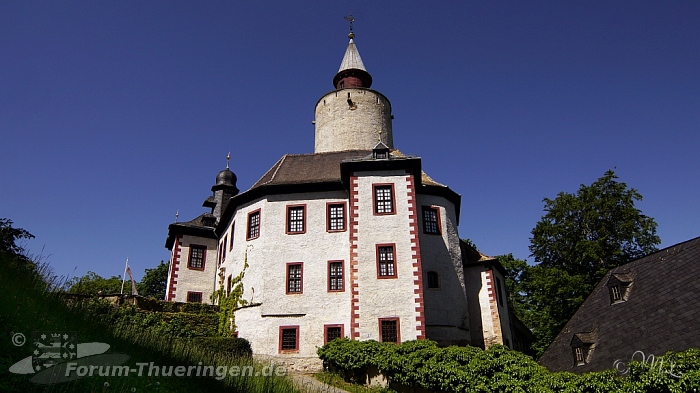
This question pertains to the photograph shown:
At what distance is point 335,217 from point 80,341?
16.2 metres

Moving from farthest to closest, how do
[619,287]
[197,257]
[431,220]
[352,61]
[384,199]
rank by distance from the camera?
[352,61], [197,257], [431,220], [384,199], [619,287]

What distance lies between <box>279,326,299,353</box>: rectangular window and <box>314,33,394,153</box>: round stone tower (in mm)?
16502

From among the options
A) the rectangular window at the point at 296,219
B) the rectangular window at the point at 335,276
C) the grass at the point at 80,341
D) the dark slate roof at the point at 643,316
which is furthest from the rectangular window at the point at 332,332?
the grass at the point at 80,341

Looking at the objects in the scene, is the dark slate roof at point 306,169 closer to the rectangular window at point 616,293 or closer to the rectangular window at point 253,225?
the rectangular window at point 253,225

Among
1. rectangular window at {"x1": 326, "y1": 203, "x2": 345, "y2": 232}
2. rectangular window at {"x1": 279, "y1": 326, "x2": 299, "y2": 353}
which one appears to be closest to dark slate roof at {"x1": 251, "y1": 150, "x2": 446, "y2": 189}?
rectangular window at {"x1": 326, "y1": 203, "x2": 345, "y2": 232}

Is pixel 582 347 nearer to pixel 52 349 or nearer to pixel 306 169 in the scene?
pixel 52 349

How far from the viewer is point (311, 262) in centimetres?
2409

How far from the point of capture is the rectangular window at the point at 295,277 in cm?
2373

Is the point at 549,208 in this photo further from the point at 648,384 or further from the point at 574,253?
the point at 648,384

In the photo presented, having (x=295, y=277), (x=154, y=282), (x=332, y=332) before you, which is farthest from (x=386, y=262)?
(x=154, y=282)

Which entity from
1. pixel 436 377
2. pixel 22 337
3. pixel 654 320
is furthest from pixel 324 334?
pixel 22 337

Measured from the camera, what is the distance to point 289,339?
74.7 ft

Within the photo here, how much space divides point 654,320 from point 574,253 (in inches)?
676

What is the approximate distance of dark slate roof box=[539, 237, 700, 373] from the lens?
14531 mm
